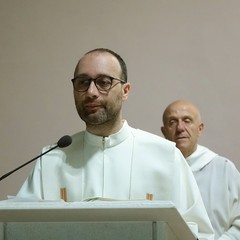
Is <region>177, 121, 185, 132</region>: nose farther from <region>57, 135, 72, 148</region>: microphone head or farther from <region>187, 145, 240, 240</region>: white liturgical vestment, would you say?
<region>57, 135, 72, 148</region>: microphone head

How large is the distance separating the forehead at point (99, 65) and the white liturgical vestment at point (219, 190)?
1304 mm

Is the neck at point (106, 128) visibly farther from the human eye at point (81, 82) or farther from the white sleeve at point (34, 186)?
the white sleeve at point (34, 186)

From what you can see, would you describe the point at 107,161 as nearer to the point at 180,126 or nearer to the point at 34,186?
the point at 34,186

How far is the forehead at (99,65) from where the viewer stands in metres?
2.68

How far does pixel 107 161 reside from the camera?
2.82m

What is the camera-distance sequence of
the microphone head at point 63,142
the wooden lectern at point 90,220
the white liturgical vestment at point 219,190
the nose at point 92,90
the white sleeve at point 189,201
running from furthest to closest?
the white liturgical vestment at point 219,190, the nose at point 92,90, the white sleeve at point 189,201, the microphone head at point 63,142, the wooden lectern at point 90,220

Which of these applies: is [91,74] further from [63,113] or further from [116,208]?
[63,113]

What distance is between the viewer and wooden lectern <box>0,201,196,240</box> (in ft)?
5.16

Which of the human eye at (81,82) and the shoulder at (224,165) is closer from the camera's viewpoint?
the human eye at (81,82)

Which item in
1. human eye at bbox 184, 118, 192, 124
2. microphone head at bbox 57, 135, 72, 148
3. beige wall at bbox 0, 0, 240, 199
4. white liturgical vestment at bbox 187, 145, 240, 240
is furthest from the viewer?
beige wall at bbox 0, 0, 240, 199

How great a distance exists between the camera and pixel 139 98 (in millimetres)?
4715

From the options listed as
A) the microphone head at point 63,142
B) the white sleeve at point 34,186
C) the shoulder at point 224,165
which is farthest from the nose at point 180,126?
the microphone head at point 63,142

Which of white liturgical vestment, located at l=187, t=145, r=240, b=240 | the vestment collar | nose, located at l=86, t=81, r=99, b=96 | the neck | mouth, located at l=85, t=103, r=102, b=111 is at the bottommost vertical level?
white liturgical vestment, located at l=187, t=145, r=240, b=240

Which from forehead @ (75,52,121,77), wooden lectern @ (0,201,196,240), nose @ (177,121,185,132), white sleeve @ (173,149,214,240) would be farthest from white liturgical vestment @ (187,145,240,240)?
wooden lectern @ (0,201,196,240)
